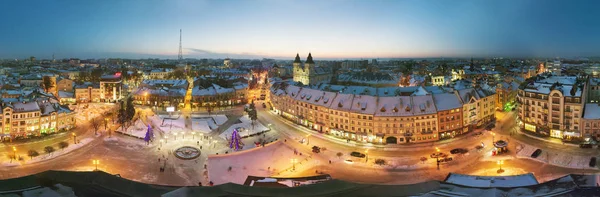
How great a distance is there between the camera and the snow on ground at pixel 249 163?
115 ft

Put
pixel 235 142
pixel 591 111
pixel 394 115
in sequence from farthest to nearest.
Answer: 1. pixel 394 115
2. pixel 591 111
3. pixel 235 142

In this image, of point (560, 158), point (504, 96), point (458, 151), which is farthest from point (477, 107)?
point (504, 96)

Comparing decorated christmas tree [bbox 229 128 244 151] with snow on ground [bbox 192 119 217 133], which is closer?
decorated christmas tree [bbox 229 128 244 151]

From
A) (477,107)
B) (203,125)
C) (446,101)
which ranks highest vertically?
(446,101)

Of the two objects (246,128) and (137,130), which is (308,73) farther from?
(137,130)

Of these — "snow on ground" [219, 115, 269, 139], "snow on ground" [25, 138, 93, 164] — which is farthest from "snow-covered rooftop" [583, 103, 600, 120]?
"snow on ground" [25, 138, 93, 164]

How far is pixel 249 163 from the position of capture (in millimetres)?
38438

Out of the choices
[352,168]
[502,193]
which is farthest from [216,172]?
[502,193]

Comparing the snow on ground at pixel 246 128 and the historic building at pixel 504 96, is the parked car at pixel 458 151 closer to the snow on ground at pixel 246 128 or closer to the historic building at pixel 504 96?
the snow on ground at pixel 246 128

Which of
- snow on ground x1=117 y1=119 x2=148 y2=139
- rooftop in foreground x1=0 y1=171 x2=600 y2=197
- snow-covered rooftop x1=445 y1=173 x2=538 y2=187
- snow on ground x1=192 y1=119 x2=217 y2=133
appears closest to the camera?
rooftop in foreground x1=0 y1=171 x2=600 y2=197

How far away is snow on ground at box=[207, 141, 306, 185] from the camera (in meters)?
35.0

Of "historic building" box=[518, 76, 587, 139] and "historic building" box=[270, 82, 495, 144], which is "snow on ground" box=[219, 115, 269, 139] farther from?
"historic building" box=[518, 76, 587, 139]

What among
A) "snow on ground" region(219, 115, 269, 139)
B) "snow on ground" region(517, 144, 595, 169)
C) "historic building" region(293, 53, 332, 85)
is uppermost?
"historic building" region(293, 53, 332, 85)

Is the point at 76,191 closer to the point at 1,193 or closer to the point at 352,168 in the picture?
the point at 1,193
